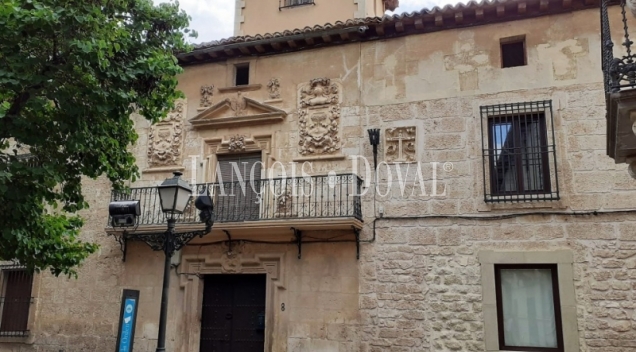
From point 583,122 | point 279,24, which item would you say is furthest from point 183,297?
point 583,122

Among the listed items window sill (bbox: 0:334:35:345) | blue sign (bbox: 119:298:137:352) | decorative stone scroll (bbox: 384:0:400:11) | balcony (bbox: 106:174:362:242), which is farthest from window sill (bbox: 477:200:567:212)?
window sill (bbox: 0:334:35:345)

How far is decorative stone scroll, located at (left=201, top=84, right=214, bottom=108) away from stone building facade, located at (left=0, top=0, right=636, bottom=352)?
0.04m

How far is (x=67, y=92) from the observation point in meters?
6.16

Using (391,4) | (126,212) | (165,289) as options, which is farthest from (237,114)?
(391,4)

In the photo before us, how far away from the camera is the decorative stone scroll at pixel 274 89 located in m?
10.3

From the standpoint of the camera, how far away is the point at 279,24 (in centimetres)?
1246

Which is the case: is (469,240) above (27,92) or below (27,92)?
below

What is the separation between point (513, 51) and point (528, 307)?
168 inches

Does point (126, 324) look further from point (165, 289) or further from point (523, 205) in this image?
point (523, 205)

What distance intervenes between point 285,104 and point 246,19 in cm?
371

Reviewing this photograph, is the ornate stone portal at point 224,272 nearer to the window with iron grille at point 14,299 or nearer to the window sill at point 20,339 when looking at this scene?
the window sill at point 20,339

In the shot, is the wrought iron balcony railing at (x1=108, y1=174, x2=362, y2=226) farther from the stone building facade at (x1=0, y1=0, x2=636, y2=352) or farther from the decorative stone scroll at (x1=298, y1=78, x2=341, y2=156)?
the decorative stone scroll at (x1=298, y1=78, x2=341, y2=156)

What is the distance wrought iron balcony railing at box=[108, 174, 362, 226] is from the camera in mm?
9281

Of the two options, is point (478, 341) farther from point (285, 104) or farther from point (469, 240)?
point (285, 104)
